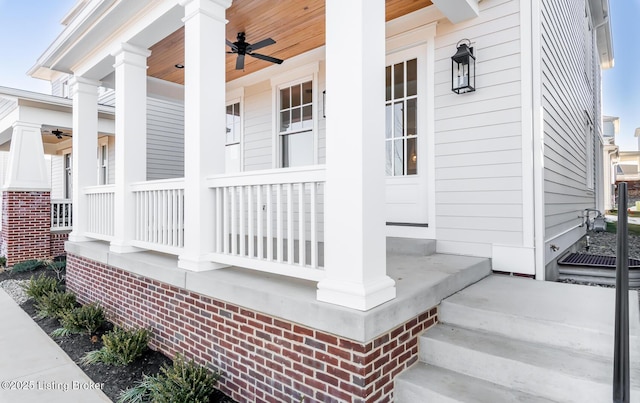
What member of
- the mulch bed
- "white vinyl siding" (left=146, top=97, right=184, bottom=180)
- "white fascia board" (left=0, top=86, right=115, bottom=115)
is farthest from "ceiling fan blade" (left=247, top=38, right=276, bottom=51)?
"white vinyl siding" (left=146, top=97, right=184, bottom=180)

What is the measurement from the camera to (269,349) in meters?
2.59

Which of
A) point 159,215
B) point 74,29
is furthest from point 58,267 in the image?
point 159,215

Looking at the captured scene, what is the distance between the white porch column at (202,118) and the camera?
325 cm

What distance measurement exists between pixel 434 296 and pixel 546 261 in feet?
6.04

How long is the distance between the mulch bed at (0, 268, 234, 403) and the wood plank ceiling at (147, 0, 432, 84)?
3671 millimetres

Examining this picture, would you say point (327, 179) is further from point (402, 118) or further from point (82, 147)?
point (82, 147)

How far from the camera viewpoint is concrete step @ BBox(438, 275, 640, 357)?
7.61 ft

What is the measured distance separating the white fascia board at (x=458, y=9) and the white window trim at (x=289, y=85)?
6.60 feet

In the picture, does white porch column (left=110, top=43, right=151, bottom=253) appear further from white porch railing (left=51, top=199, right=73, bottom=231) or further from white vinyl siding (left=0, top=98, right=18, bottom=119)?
white porch railing (left=51, top=199, right=73, bottom=231)

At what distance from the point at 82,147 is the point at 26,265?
12.8 feet

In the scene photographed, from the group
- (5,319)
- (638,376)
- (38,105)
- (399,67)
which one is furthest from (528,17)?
(38,105)

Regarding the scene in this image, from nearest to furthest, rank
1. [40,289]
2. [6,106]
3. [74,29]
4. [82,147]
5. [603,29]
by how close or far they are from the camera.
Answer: [74,29] < [82,147] < [40,289] < [6,106] < [603,29]

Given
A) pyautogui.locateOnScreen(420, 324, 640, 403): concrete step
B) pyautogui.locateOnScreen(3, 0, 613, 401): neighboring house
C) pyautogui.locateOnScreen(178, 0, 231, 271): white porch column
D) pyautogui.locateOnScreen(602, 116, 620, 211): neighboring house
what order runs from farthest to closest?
pyautogui.locateOnScreen(602, 116, 620, 211): neighboring house
pyautogui.locateOnScreen(178, 0, 231, 271): white porch column
pyautogui.locateOnScreen(3, 0, 613, 401): neighboring house
pyautogui.locateOnScreen(420, 324, 640, 403): concrete step

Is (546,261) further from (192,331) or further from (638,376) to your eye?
(192,331)
